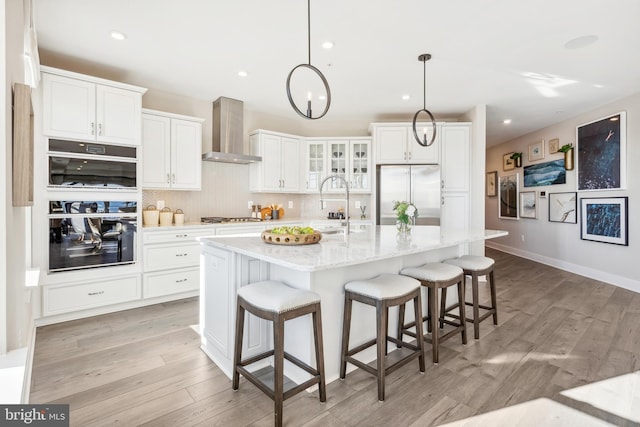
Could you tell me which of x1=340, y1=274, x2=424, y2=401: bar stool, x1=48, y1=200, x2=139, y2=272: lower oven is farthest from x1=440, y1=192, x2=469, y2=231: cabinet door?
x1=48, y1=200, x2=139, y2=272: lower oven

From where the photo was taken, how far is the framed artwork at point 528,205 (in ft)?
21.4

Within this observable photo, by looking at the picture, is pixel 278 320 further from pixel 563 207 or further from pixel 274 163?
pixel 563 207

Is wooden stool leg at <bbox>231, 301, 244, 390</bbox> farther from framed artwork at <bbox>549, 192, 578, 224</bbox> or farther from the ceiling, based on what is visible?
framed artwork at <bbox>549, 192, 578, 224</bbox>

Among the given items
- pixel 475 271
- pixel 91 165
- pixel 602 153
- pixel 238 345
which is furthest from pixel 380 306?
pixel 602 153

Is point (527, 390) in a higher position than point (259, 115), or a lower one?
lower

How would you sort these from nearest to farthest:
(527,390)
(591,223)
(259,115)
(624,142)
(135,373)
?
(527,390)
(135,373)
(624,142)
(591,223)
(259,115)

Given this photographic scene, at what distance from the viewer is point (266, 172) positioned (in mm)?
5082

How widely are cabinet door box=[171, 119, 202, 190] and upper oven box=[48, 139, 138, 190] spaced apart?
573 mm

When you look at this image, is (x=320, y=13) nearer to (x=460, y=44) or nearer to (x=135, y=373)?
(x=460, y=44)

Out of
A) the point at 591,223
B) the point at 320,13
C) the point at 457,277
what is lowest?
the point at 457,277

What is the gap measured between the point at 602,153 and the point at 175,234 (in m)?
6.16

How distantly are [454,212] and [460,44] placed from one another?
2690mm

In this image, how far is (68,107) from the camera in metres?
3.16

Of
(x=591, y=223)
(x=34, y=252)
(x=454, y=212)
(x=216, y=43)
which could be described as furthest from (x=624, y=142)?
(x=34, y=252)
